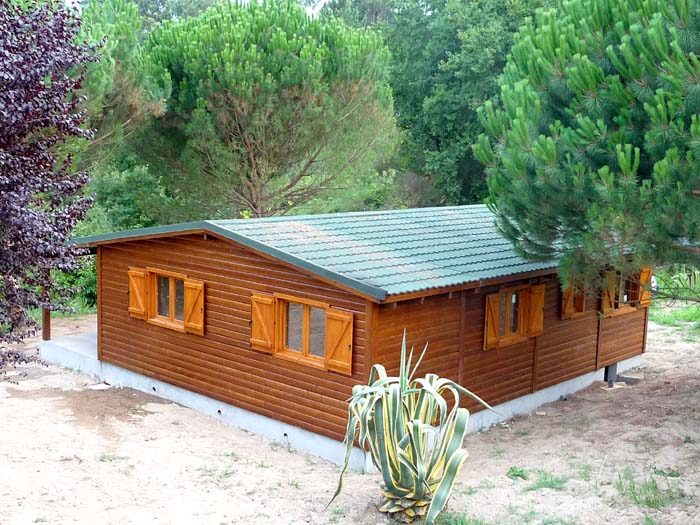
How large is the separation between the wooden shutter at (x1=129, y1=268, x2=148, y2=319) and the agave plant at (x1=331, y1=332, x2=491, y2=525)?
523cm

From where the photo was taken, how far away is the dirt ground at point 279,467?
7.50 metres

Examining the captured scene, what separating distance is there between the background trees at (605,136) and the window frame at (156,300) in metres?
4.72

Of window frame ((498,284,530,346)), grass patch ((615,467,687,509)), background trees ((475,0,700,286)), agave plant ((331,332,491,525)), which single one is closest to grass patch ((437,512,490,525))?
agave plant ((331,332,491,525))

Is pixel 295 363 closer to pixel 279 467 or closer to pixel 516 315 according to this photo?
pixel 279 467

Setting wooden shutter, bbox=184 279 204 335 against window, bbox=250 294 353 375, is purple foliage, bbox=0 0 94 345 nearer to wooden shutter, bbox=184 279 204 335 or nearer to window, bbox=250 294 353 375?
window, bbox=250 294 353 375

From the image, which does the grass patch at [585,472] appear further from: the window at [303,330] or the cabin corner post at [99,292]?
the cabin corner post at [99,292]

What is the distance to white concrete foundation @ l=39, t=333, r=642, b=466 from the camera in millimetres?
9406

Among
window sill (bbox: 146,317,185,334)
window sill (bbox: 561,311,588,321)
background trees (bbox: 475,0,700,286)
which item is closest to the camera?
background trees (bbox: 475,0,700,286)

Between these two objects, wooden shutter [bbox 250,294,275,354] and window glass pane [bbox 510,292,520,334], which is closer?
wooden shutter [bbox 250,294,275,354]

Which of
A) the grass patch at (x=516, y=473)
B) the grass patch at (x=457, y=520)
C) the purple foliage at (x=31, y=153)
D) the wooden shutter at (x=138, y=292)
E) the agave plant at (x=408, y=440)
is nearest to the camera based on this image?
the purple foliage at (x=31, y=153)

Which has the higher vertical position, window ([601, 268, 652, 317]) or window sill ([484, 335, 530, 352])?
window ([601, 268, 652, 317])

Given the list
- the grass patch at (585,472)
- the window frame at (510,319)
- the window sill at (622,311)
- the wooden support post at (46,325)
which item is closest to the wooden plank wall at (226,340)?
the wooden support post at (46,325)

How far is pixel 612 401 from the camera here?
11547 millimetres

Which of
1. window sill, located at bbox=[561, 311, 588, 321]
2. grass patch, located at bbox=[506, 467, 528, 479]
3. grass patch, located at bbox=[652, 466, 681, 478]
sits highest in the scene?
window sill, located at bbox=[561, 311, 588, 321]
